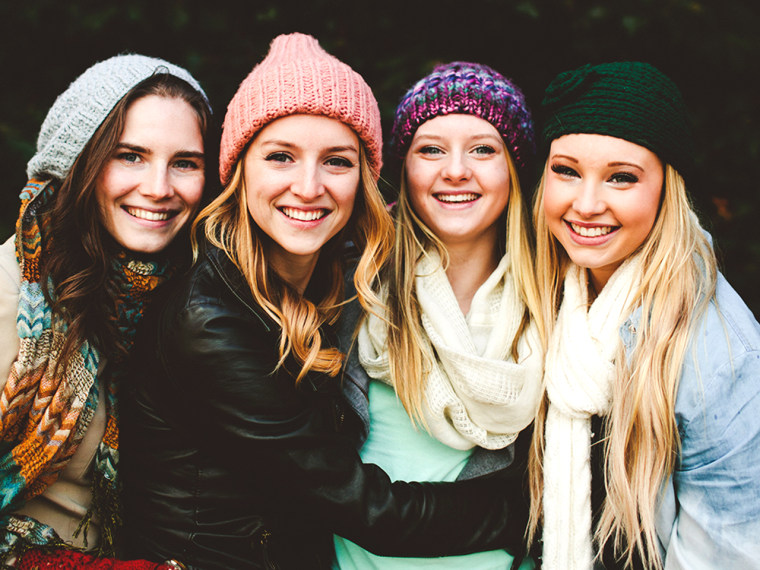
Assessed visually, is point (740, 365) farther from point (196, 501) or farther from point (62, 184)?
point (62, 184)

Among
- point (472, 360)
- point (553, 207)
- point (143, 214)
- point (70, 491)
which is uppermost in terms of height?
point (553, 207)

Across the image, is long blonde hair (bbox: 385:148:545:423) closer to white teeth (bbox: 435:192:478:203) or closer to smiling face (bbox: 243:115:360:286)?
white teeth (bbox: 435:192:478:203)

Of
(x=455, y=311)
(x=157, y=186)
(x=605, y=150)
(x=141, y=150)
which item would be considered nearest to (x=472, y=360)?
(x=455, y=311)

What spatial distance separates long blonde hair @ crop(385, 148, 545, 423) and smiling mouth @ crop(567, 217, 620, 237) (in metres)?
0.33

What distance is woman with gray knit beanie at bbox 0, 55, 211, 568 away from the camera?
1797 mm

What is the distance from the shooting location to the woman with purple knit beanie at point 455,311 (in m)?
2.15

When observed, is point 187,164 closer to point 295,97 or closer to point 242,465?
point 295,97

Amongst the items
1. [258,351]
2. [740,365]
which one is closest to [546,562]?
[740,365]

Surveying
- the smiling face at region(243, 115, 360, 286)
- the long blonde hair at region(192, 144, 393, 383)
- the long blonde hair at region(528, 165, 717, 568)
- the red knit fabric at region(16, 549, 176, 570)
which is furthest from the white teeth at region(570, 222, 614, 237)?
the red knit fabric at region(16, 549, 176, 570)

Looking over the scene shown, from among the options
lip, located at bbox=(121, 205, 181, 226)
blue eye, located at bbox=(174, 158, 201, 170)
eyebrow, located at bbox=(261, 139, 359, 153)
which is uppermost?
eyebrow, located at bbox=(261, 139, 359, 153)

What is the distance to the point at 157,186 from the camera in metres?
2.01

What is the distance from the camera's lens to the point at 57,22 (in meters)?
2.73

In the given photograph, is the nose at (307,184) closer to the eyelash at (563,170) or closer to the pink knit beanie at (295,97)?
the pink knit beanie at (295,97)

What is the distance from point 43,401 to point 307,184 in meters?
1.05
